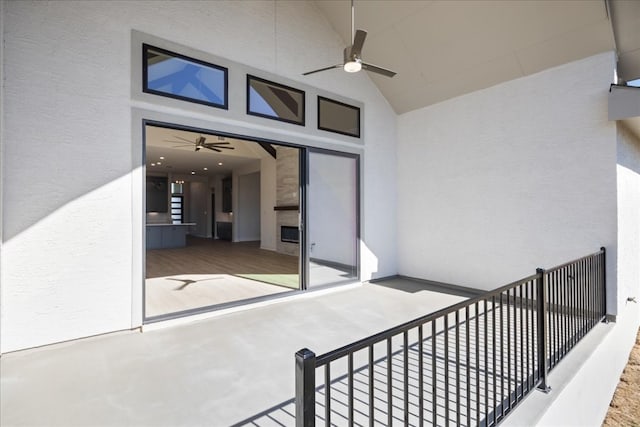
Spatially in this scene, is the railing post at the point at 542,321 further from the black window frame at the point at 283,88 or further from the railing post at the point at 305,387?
A: the black window frame at the point at 283,88

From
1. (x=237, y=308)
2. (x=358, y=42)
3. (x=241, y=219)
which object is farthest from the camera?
(x=241, y=219)

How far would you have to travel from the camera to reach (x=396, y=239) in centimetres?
596

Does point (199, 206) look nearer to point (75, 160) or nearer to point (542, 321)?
point (75, 160)

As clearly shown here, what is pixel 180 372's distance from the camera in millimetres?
2426

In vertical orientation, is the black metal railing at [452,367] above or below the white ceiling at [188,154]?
below

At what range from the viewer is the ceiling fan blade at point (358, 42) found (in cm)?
319

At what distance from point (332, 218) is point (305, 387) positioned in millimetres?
4176

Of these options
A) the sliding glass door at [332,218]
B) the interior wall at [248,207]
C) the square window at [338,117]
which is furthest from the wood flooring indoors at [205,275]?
the square window at [338,117]

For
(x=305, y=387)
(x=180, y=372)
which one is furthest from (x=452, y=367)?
(x=180, y=372)

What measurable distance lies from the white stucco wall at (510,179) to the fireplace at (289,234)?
11.0 ft

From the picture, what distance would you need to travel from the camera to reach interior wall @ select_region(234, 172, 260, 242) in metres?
11.8

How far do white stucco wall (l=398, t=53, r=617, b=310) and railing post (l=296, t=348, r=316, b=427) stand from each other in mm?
4268

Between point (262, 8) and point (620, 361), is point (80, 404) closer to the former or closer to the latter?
point (262, 8)

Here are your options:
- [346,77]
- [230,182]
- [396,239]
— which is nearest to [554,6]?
[346,77]
